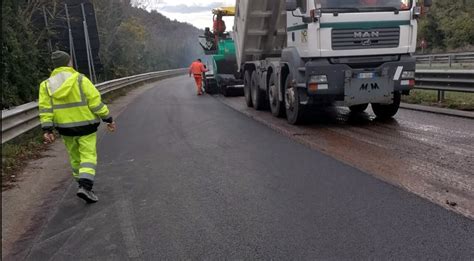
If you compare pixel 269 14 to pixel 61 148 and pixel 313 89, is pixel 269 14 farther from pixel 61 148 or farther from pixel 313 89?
pixel 61 148

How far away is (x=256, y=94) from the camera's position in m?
13.4

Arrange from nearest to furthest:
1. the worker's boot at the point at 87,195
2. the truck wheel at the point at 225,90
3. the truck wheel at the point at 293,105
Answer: the worker's boot at the point at 87,195
the truck wheel at the point at 293,105
the truck wheel at the point at 225,90

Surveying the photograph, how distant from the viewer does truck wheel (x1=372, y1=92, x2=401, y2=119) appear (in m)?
10.2

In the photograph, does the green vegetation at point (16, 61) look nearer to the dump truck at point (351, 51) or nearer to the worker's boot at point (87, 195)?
the worker's boot at point (87, 195)

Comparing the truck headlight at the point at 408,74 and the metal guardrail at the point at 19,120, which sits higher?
the truck headlight at the point at 408,74

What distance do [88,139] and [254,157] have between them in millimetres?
2542

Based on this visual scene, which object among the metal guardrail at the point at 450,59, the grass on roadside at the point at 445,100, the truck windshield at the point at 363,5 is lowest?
the metal guardrail at the point at 450,59

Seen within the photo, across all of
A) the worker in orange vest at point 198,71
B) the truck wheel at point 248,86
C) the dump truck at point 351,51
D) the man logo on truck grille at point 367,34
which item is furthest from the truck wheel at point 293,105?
the worker in orange vest at point 198,71

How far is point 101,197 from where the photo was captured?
18.2 ft

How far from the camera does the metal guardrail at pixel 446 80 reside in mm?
11258

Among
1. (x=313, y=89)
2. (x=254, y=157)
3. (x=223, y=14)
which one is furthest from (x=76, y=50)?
(x=254, y=157)

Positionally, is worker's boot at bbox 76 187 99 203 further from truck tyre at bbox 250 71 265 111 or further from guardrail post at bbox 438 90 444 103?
guardrail post at bbox 438 90 444 103

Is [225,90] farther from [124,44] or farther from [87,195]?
[124,44]

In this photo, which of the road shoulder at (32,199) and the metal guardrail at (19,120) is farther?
the metal guardrail at (19,120)
